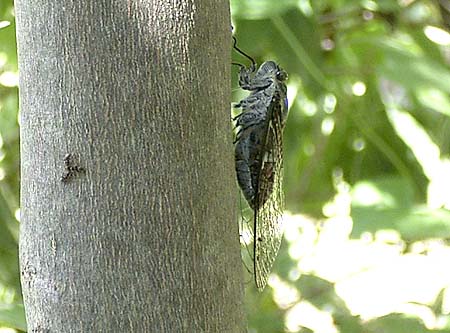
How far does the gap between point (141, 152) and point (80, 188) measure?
0.14ft

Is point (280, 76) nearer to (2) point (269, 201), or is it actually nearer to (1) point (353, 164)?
(2) point (269, 201)

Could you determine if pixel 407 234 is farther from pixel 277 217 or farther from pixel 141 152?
pixel 141 152

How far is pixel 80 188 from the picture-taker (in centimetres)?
46

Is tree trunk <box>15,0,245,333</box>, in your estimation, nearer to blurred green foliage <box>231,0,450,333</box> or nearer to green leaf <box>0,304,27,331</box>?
green leaf <box>0,304,27,331</box>

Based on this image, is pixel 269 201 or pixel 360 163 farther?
pixel 360 163

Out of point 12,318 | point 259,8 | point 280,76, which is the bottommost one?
point 12,318

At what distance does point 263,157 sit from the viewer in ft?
2.44

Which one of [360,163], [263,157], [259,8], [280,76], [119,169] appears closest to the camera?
[119,169]

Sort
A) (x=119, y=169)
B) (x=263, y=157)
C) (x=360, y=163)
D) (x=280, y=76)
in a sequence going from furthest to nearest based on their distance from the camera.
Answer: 1. (x=360, y=163)
2. (x=280, y=76)
3. (x=263, y=157)
4. (x=119, y=169)

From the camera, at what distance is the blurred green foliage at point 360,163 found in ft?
3.47

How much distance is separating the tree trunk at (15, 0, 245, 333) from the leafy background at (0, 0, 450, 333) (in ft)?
1.50

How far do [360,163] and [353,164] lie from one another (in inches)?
1.0

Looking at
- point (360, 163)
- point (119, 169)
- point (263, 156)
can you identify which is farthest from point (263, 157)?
point (360, 163)

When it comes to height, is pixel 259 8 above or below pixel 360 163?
above
